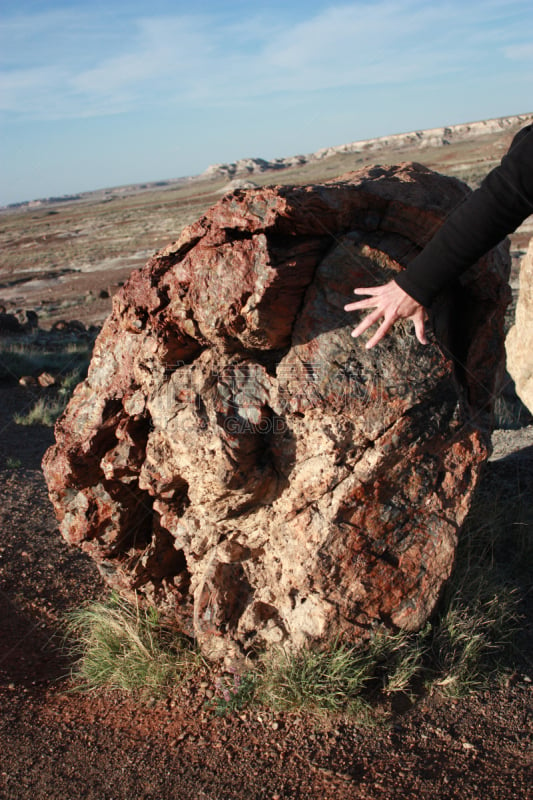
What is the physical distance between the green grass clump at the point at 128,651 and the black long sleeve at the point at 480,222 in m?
2.37

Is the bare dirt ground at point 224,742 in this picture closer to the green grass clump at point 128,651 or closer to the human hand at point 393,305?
the green grass clump at point 128,651

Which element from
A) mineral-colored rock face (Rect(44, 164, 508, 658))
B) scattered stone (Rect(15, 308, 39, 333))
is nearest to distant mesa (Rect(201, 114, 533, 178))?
scattered stone (Rect(15, 308, 39, 333))

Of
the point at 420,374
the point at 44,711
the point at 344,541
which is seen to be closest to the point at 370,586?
the point at 344,541

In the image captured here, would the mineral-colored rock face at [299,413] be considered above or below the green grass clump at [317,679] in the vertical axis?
above

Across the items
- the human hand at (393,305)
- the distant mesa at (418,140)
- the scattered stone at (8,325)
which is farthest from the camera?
the distant mesa at (418,140)

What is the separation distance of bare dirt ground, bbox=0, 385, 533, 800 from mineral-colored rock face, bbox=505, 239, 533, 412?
3.36m

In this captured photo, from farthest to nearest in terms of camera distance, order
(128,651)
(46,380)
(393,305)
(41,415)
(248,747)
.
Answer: (46,380), (41,415), (128,651), (248,747), (393,305)

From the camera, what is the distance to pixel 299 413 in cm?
313

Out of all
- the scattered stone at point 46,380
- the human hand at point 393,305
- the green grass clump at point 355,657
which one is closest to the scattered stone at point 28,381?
the scattered stone at point 46,380

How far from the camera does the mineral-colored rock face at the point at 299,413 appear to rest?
10.0 feet

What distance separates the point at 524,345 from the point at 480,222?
15.7 ft

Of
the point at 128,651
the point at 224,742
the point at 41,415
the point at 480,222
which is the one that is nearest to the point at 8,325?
→ the point at 41,415

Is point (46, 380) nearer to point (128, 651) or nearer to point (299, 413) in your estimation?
point (128, 651)

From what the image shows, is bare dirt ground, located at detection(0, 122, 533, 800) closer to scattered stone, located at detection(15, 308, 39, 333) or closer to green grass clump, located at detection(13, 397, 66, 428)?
green grass clump, located at detection(13, 397, 66, 428)
